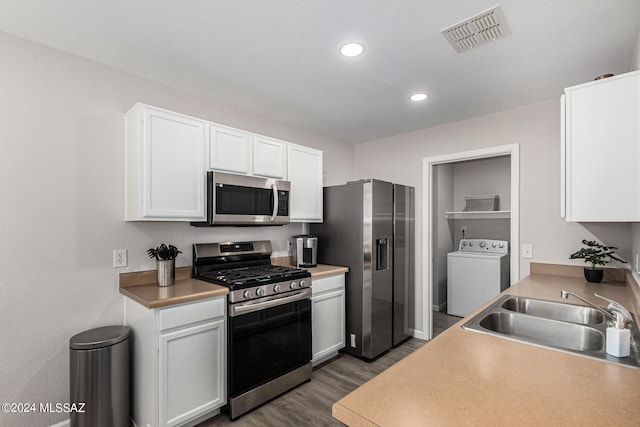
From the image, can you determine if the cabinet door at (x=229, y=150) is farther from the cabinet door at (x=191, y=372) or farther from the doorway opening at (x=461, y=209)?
the doorway opening at (x=461, y=209)

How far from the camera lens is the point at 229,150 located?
2.60 m

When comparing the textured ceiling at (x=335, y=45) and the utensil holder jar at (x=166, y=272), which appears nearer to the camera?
the textured ceiling at (x=335, y=45)

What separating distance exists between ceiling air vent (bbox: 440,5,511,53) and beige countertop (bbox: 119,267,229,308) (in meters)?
2.16

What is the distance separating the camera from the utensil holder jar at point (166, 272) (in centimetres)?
230

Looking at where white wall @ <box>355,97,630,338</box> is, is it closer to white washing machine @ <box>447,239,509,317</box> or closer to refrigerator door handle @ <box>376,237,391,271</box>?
refrigerator door handle @ <box>376,237,391,271</box>

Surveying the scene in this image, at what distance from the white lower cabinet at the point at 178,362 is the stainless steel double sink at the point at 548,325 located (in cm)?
158

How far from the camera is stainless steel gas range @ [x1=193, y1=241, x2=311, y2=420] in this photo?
7.26 ft

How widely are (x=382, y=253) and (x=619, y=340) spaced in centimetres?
223

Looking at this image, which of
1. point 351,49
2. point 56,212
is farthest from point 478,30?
point 56,212

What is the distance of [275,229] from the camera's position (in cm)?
335

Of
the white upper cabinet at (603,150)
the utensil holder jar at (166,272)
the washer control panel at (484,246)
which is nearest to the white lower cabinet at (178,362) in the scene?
the utensil holder jar at (166,272)

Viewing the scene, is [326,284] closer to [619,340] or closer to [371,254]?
[371,254]

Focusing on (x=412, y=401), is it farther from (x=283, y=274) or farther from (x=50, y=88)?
(x=50, y=88)

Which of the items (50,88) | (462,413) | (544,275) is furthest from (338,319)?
(50,88)
